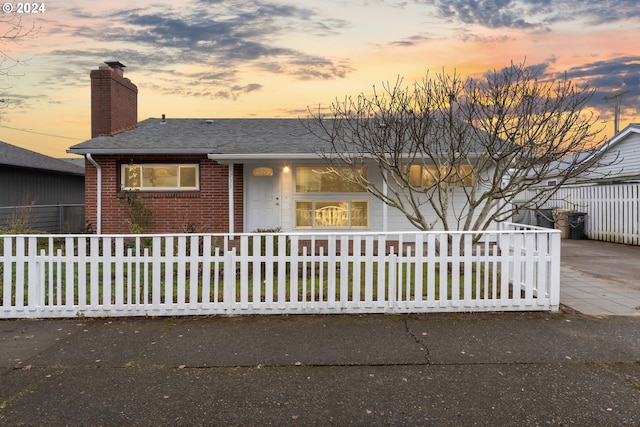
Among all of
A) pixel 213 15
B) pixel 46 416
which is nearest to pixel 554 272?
pixel 46 416

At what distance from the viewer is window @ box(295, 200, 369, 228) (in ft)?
40.5

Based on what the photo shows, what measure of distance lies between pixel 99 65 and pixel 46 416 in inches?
540

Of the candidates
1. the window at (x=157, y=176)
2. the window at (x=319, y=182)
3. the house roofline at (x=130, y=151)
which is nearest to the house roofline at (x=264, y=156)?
the house roofline at (x=130, y=151)

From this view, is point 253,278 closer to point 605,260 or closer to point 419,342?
point 419,342

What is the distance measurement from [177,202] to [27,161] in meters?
10.00

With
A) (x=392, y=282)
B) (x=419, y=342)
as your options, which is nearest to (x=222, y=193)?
(x=392, y=282)

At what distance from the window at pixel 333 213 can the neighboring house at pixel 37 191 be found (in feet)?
24.9

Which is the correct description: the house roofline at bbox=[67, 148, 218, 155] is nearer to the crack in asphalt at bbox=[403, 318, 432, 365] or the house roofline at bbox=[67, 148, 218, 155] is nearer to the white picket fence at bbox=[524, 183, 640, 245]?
the crack in asphalt at bbox=[403, 318, 432, 365]

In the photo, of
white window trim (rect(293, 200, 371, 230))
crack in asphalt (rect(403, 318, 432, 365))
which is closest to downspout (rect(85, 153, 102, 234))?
white window trim (rect(293, 200, 371, 230))

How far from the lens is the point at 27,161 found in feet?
59.2

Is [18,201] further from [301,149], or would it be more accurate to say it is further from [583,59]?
[583,59]

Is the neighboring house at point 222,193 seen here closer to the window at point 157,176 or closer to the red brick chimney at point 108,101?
the window at point 157,176

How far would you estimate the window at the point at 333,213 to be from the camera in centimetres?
1234

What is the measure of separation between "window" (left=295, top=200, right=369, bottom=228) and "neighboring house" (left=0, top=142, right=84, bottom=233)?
298 inches
